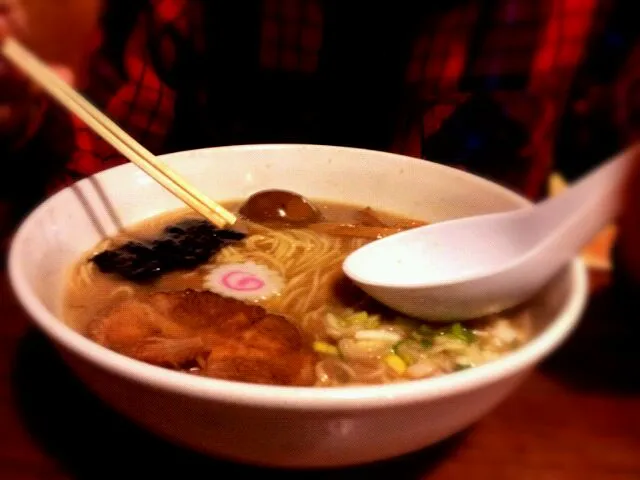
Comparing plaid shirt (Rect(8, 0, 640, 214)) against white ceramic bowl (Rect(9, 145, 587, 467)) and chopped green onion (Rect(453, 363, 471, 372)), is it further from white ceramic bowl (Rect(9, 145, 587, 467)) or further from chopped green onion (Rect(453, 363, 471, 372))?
chopped green onion (Rect(453, 363, 471, 372))

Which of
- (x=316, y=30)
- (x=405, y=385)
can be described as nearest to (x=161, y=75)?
(x=316, y=30)

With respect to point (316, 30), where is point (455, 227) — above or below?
below

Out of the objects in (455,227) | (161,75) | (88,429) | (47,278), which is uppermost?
(161,75)

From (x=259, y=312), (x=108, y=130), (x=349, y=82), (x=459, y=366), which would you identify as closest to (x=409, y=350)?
(x=459, y=366)

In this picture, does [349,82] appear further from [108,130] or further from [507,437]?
[507,437]

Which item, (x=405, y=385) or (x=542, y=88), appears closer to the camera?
(x=405, y=385)

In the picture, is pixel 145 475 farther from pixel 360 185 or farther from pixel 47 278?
pixel 360 185

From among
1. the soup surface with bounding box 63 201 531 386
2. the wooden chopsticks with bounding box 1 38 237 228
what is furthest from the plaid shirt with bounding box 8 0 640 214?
the soup surface with bounding box 63 201 531 386
